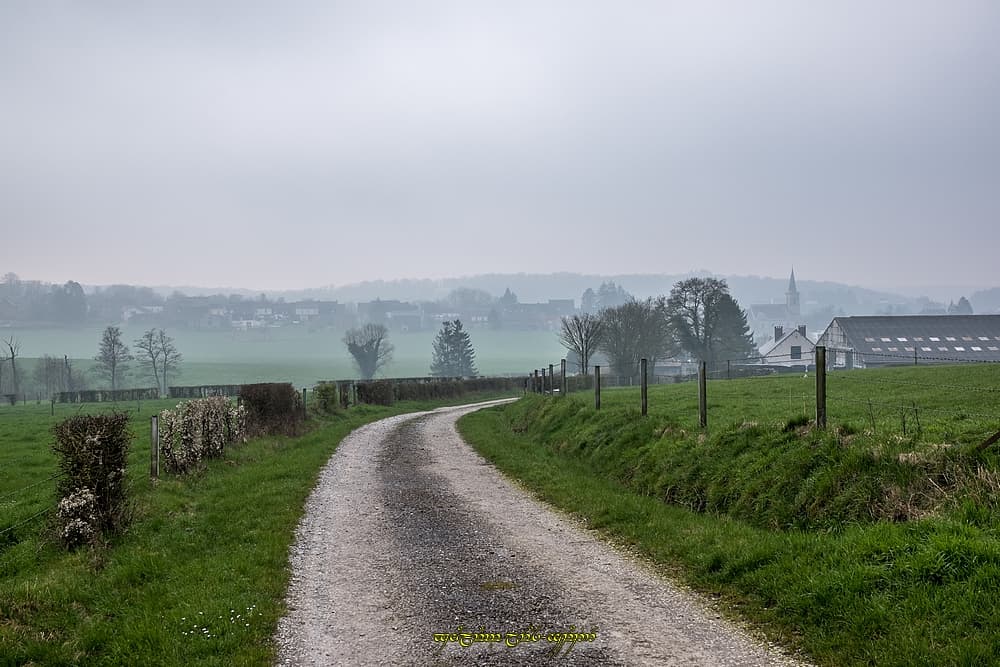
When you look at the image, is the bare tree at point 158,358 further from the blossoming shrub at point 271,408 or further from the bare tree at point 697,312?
the blossoming shrub at point 271,408

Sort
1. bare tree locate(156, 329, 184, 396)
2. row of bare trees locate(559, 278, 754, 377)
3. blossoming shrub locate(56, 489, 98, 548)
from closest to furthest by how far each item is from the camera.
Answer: blossoming shrub locate(56, 489, 98, 548), row of bare trees locate(559, 278, 754, 377), bare tree locate(156, 329, 184, 396)

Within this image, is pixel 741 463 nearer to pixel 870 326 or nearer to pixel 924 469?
pixel 924 469

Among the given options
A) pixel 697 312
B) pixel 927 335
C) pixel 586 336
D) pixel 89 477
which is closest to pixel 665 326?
pixel 697 312

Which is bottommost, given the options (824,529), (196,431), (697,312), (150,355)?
(824,529)

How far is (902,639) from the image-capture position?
5988 mm

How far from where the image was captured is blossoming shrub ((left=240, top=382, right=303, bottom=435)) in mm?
25172

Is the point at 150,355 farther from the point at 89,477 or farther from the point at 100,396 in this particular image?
the point at 89,477

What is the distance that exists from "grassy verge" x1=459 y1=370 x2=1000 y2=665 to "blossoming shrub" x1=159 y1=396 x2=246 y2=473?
780cm

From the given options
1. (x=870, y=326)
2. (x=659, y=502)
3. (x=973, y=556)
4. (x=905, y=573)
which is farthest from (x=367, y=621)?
(x=870, y=326)

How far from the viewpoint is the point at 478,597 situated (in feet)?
25.6

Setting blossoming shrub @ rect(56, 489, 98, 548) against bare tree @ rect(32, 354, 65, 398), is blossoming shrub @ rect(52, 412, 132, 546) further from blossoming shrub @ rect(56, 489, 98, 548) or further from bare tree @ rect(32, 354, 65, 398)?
bare tree @ rect(32, 354, 65, 398)

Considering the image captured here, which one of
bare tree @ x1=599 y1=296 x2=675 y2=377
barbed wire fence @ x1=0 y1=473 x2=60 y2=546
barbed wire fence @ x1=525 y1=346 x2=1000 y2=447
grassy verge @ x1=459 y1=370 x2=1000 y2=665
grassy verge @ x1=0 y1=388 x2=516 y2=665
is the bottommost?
barbed wire fence @ x1=0 y1=473 x2=60 y2=546

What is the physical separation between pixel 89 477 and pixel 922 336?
10372 cm

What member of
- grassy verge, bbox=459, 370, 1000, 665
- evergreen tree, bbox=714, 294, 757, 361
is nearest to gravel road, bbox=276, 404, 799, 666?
grassy verge, bbox=459, 370, 1000, 665
